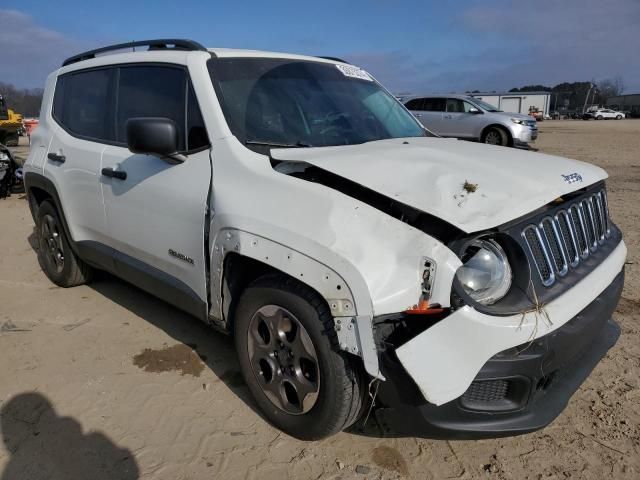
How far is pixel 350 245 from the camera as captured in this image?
6.78ft

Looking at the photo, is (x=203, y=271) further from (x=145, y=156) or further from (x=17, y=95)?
(x=17, y=95)

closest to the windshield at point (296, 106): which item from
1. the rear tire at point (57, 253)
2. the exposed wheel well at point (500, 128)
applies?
A: the rear tire at point (57, 253)

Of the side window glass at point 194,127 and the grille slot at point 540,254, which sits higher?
the side window glass at point 194,127

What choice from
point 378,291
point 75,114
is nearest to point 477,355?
point 378,291

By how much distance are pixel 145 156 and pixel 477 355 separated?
229cm

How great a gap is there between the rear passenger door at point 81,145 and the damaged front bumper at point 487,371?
2605mm

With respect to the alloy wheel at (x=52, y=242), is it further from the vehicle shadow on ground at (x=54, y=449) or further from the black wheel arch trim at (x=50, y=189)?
the vehicle shadow on ground at (x=54, y=449)

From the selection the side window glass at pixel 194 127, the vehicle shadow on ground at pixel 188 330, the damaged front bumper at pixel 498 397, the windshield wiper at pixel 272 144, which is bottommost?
the vehicle shadow on ground at pixel 188 330

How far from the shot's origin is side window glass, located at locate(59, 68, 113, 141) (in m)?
A: 3.77

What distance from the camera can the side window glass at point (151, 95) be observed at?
307 centimetres

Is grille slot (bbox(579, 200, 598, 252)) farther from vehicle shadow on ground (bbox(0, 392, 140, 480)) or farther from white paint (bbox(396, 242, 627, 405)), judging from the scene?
vehicle shadow on ground (bbox(0, 392, 140, 480))

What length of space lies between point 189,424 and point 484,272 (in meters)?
1.77

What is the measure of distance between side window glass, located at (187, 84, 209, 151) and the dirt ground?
146 cm

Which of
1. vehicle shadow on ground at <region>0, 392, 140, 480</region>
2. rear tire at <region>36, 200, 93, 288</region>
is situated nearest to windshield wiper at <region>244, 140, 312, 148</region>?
vehicle shadow on ground at <region>0, 392, 140, 480</region>
